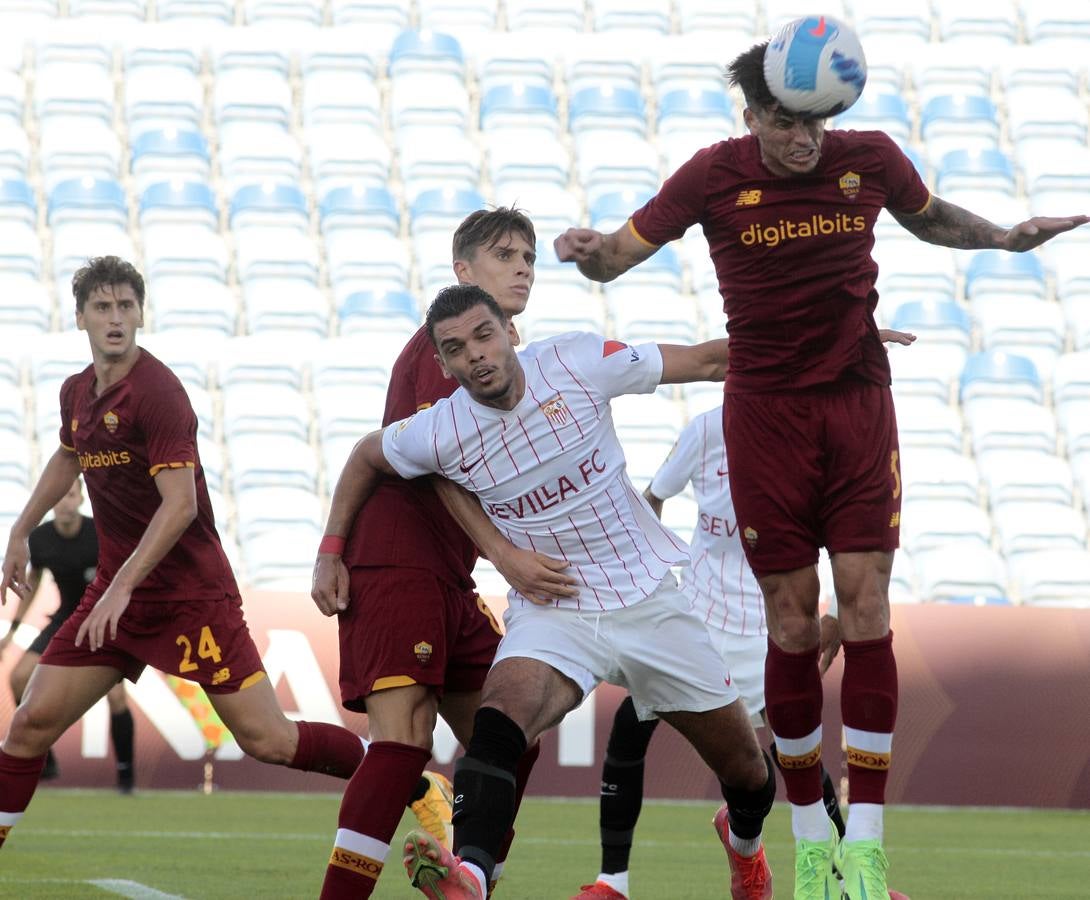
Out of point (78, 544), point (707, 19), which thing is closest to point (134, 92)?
point (707, 19)

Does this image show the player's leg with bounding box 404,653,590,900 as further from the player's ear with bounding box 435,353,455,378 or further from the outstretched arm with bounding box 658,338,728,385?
the outstretched arm with bounding box 658,338,728,385

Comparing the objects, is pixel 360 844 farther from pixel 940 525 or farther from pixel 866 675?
pixel 940 525

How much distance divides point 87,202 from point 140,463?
11.8 m

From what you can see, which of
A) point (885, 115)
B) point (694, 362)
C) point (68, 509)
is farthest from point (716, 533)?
point (885, 115)

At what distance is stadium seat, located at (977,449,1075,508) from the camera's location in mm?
15000

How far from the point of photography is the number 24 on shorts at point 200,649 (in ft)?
20.2

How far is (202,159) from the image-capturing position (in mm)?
18078

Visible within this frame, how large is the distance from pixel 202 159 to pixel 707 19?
6.12 metres

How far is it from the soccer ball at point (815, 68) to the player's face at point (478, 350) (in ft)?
3.34

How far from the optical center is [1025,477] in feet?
49.8

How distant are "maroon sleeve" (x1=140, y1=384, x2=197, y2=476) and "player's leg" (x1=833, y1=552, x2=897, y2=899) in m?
2.31

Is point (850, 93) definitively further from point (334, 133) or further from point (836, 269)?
point (334, 133)

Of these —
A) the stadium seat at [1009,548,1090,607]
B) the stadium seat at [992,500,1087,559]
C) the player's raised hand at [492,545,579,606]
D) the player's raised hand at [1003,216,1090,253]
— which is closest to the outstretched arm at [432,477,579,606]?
the player's raised hand at [492,545,579,606]

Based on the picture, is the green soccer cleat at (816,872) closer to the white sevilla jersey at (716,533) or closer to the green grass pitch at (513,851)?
the green grass pitch at (513,851)
